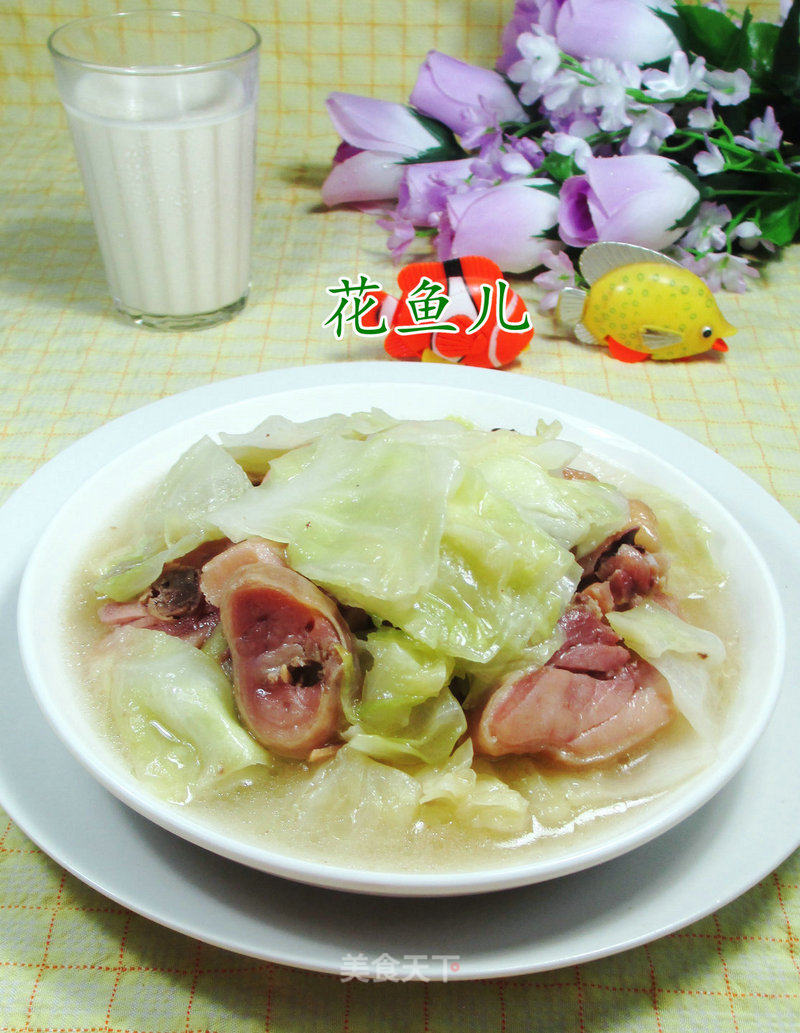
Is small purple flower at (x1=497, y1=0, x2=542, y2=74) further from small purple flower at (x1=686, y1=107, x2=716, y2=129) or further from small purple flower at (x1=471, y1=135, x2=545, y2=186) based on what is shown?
small purple flower at (x1=686, y1=107, x2=716, y2=129)

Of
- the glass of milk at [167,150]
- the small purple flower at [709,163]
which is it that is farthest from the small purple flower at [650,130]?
the glass of milk at [167,150]

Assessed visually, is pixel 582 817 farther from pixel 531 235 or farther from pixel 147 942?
pixel 531 235

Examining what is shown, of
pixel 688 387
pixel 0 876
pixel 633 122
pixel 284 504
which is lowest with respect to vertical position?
pixel 688 387

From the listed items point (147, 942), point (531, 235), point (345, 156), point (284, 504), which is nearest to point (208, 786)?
point (147, 942)

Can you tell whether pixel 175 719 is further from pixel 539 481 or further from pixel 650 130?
pixel 650 130

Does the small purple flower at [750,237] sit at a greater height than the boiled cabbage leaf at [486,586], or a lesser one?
lesser

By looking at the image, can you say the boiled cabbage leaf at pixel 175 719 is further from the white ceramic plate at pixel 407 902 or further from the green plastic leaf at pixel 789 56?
the green plastic leaf at pixel 789 56

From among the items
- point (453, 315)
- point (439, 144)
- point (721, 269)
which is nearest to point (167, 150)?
point (453, 315)
